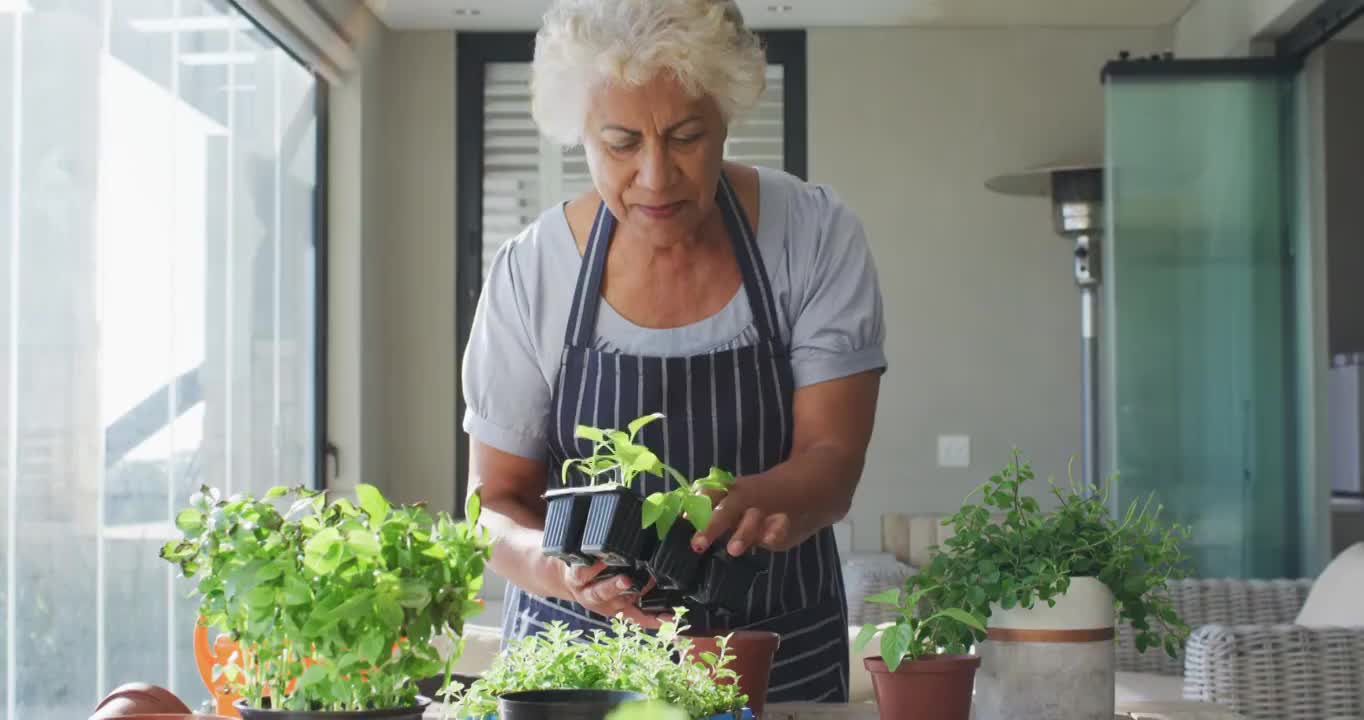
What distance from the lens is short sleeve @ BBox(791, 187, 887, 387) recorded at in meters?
1.66

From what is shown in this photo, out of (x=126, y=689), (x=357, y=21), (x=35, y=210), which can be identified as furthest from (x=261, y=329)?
(x=126, y=689)

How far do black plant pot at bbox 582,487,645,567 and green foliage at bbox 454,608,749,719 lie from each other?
0.05 m

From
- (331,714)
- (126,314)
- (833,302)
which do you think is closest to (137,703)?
(331,714)

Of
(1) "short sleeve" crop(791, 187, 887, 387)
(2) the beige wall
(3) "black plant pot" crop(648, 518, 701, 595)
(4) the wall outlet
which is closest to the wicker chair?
(1) "short sleeve" crop(791, 187, 887, 387)

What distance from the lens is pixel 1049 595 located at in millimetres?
1245

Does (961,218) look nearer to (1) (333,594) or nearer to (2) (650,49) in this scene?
(2) (650,49)

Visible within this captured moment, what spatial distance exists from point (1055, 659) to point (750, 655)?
0.26 metres

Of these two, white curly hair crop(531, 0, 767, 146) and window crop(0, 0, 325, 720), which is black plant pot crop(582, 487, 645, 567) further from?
window crop(0, 0, 325, 720)

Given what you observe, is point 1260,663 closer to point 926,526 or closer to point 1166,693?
point 1166,693

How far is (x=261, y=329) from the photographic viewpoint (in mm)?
4406

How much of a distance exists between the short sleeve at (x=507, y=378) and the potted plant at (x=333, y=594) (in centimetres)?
78

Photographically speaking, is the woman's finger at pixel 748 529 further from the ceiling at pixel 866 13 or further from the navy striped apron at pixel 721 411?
the ceiling at pixel 866 13

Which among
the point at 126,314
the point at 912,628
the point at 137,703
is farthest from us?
the point at 126,314

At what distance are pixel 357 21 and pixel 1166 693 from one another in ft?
10.2
